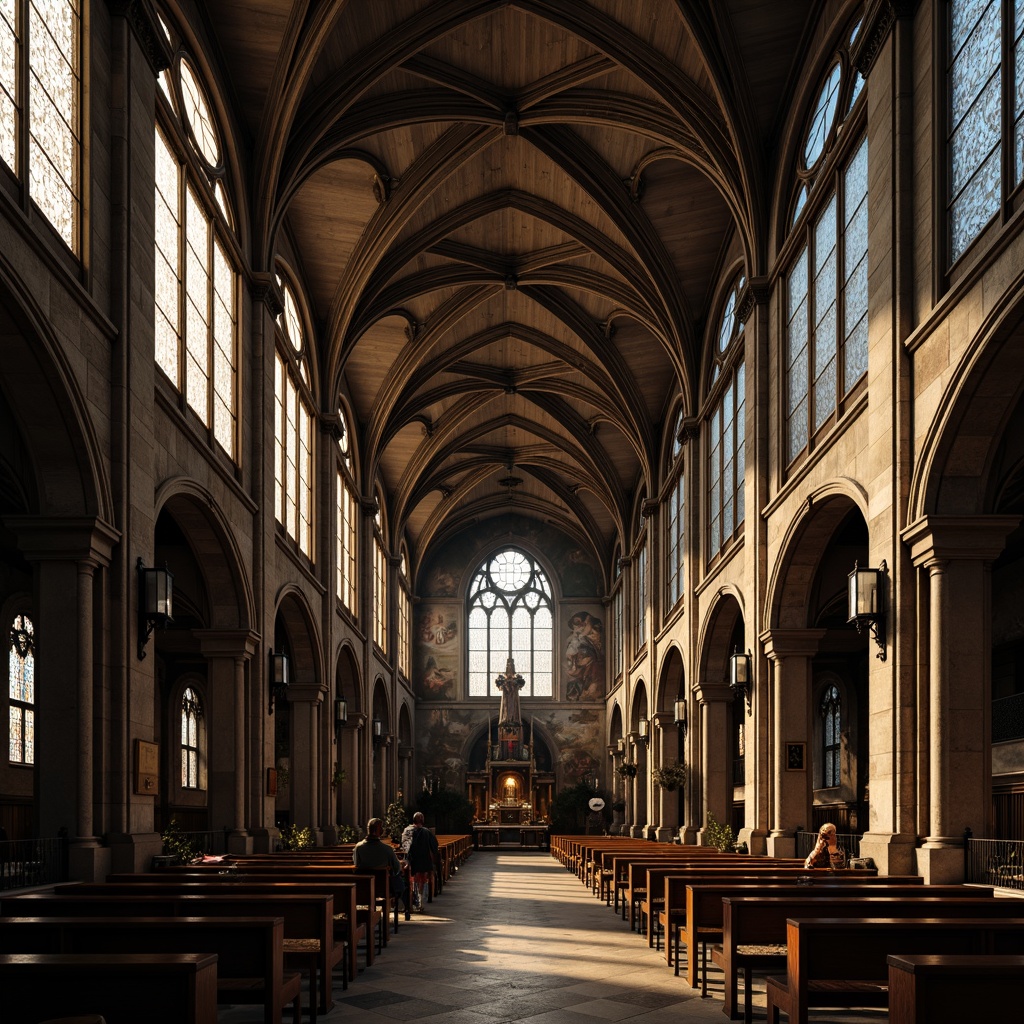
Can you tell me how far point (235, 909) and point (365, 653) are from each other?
2724 centimetres

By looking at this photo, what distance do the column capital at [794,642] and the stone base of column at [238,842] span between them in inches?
364

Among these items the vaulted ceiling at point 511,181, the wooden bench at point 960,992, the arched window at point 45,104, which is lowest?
the wooden bench at point 960,992

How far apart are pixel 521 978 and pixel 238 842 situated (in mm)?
9178

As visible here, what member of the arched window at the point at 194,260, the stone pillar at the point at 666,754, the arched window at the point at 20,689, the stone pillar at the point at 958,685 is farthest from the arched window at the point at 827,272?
the stone pillar at the point at 666,754

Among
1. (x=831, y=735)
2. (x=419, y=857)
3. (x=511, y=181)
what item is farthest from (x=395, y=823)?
(x=511, y=181)

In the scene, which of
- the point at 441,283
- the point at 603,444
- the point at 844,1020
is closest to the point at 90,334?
the point at 844,1020

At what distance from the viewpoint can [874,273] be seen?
15648 millimetres

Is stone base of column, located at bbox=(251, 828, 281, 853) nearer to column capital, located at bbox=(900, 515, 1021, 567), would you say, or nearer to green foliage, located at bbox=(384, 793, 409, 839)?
green foliage, located at bbox=(384, 793, 409, 839)

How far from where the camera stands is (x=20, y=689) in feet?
76.7


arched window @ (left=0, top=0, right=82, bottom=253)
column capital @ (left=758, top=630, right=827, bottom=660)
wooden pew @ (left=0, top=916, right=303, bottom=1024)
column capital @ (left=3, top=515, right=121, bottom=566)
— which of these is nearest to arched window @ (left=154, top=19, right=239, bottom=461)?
arched window @ (left=0, top=0, right=82, bottom=253)

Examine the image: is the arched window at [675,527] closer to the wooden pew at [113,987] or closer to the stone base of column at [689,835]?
the stone base of column at [689,835]

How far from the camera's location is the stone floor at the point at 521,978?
10086mm

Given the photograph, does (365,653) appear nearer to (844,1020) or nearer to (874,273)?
(874,273)

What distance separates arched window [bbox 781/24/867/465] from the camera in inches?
688
